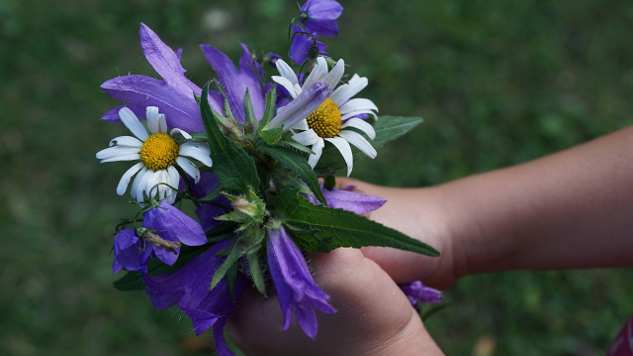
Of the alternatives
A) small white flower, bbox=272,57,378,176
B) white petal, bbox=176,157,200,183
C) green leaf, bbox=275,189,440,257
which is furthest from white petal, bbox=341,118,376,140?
white petal, bbox=176,157,200,183

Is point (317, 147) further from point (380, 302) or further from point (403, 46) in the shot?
point (403, 46)

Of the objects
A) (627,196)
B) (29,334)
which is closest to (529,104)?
(627,196)

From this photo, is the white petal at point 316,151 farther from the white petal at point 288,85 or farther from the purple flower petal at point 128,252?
the purple flower petal at point 128,252

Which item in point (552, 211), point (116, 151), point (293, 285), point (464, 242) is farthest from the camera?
point (464, 242)

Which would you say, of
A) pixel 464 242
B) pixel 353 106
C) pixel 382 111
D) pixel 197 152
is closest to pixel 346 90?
pixel 353 106

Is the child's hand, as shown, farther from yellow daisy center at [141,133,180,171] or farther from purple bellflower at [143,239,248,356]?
yellow daisy center at [141,133,180,171]

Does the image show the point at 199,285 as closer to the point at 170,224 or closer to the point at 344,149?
the point at 170,224
